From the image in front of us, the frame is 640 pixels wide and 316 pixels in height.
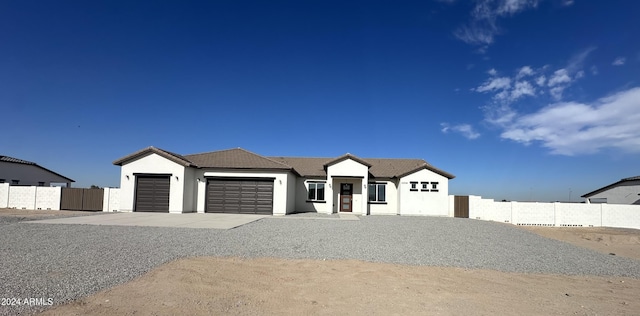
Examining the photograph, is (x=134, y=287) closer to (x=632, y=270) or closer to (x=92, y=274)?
(x=92, y=274)

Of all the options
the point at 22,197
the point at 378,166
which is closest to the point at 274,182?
the point at 378,166

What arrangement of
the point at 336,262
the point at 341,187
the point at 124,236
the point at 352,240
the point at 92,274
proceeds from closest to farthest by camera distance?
the point at 92,274 < the point at 336,262 < the point at 124,236 < the point at 352,240 < the point at 341,187

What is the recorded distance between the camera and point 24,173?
30.3 m

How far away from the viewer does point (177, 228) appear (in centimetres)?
1304

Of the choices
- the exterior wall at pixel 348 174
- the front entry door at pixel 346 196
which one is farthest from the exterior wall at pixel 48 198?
the front entry door at pixel 346 196

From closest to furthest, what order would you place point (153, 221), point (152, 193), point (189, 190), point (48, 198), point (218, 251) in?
point (218, 251), point (153, 221), point (152, 193), point (189, 190), point (48, 198)

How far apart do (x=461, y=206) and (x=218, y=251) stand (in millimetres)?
20089

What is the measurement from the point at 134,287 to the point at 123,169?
1830cm

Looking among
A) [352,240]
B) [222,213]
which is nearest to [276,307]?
[352,240]

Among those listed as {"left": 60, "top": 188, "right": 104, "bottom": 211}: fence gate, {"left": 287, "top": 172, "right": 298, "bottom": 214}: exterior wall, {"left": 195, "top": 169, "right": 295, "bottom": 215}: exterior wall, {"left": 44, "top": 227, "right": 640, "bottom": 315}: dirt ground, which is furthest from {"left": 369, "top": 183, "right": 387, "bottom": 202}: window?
{"left": 60, "top": 188, "right": 104, "bottom": 211}: fence gate

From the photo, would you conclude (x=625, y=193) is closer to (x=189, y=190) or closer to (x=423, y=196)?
(x=423, y=196)

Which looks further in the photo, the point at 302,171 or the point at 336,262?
the point at 302,171

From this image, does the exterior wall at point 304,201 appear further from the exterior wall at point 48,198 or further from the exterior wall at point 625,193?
the exterior wall at point 625,193

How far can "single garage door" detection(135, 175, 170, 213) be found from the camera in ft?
68.6
